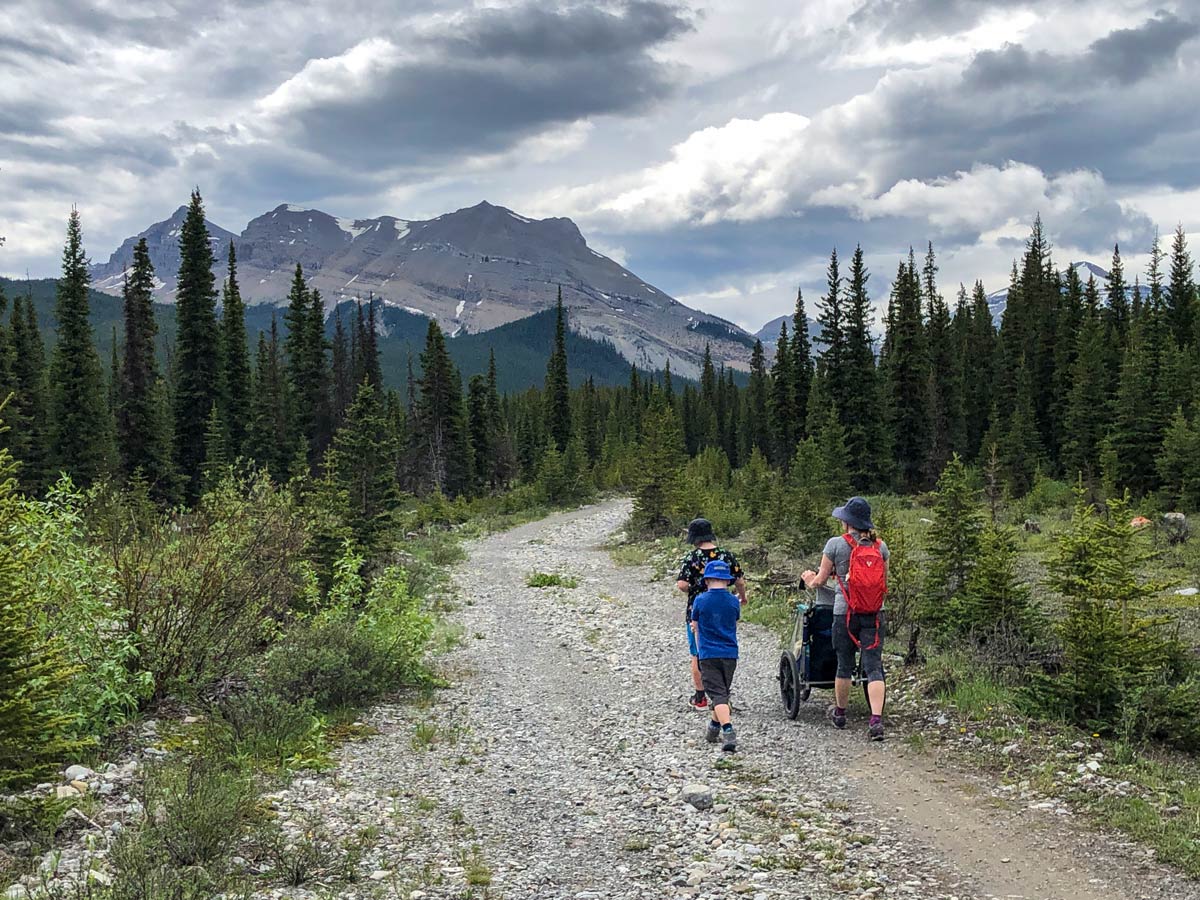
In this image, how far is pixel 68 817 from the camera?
5926mm

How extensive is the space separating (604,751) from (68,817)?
4732mm

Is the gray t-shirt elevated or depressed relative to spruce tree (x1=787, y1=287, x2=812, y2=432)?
depressed

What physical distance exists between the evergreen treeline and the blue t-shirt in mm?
22595

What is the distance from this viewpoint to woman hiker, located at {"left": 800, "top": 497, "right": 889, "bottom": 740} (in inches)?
332

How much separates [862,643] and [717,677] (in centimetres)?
154

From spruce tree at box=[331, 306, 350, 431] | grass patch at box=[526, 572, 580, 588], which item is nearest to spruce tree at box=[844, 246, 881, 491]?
grass patch at box=[526, 572, 580, 588]

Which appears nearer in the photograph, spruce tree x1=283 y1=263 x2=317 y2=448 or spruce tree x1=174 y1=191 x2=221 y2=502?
spruce tree x1=174 y1=191 x2=221 y2=502

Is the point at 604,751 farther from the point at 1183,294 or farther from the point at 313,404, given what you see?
the point at 1183,294

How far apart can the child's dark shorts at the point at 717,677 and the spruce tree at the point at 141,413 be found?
41.9m

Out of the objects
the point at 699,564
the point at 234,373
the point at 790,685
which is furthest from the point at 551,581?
the point at 234,373

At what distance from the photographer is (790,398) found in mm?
64438

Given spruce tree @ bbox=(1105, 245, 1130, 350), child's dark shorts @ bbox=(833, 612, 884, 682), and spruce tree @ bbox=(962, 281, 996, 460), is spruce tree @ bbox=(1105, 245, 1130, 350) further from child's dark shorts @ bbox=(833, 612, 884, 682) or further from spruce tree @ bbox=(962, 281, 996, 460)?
child's dark shorts @ bbox=(833, 612, 884, 682)

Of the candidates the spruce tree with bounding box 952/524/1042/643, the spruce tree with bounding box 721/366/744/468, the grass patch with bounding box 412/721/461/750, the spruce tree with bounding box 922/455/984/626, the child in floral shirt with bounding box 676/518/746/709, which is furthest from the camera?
the spruce tree with bounding box 721/366/744/468

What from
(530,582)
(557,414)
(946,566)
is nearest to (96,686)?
(946,566)
